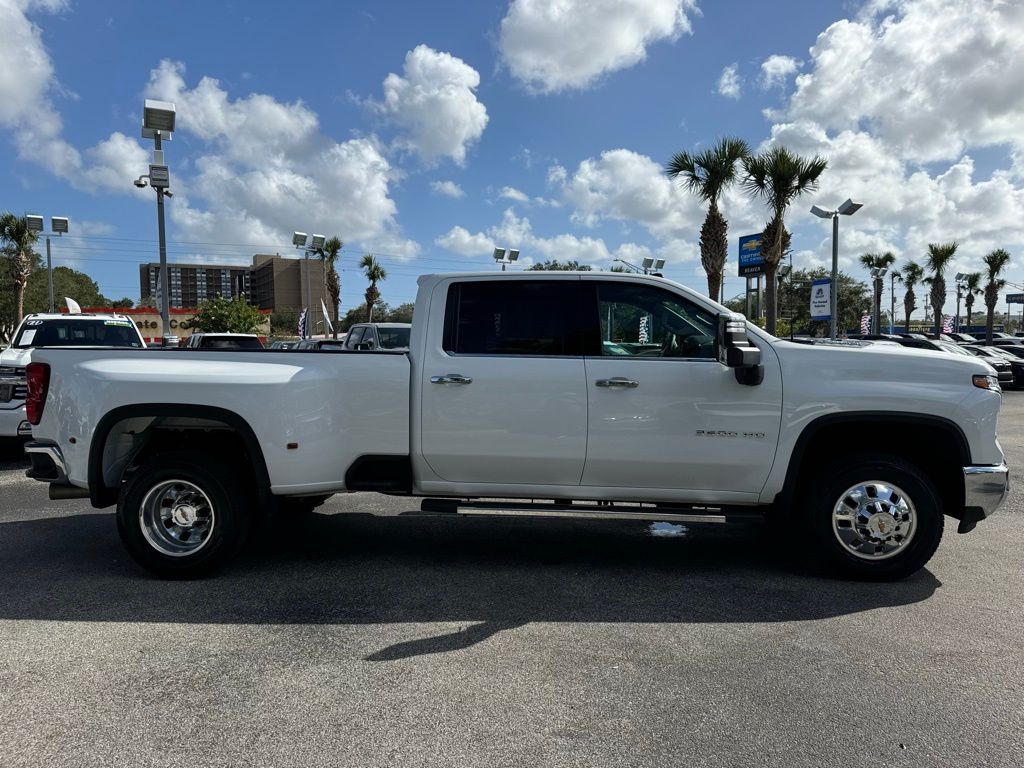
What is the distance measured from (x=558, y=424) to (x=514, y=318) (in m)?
0.80

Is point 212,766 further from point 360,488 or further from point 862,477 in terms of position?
point 862,477

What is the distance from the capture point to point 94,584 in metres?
4.75

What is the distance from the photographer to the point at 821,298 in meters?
Result: 24.0

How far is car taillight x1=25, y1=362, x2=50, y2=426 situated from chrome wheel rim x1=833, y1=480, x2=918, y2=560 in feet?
17.3

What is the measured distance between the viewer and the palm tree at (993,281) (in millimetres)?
52906

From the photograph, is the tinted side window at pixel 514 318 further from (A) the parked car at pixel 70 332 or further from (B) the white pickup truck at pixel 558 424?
(A) the parked car at pixel 70 332

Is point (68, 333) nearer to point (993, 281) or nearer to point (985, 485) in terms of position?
point (985, 485)

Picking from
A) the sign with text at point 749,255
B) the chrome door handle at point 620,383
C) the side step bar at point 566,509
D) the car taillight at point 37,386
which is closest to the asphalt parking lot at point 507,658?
the side step bar at point 566,509

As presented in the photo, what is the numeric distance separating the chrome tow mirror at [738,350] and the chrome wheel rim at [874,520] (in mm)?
983

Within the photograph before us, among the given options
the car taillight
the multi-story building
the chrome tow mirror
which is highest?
the multi-story building

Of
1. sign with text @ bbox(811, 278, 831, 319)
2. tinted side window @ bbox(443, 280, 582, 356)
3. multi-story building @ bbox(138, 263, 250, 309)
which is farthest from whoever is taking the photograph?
multi-story building @ bbox(138, 263, 250, 309)

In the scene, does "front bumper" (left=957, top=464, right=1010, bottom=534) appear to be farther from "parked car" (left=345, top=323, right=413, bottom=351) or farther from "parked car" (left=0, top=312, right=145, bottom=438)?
"parked car" (left=345, top=323, right=413, bottom=351)

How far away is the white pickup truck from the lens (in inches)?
181

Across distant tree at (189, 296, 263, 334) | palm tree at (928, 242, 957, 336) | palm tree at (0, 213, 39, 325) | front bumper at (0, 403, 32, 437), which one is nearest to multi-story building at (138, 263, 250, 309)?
distant tree at (189, 296, 263, 334)
